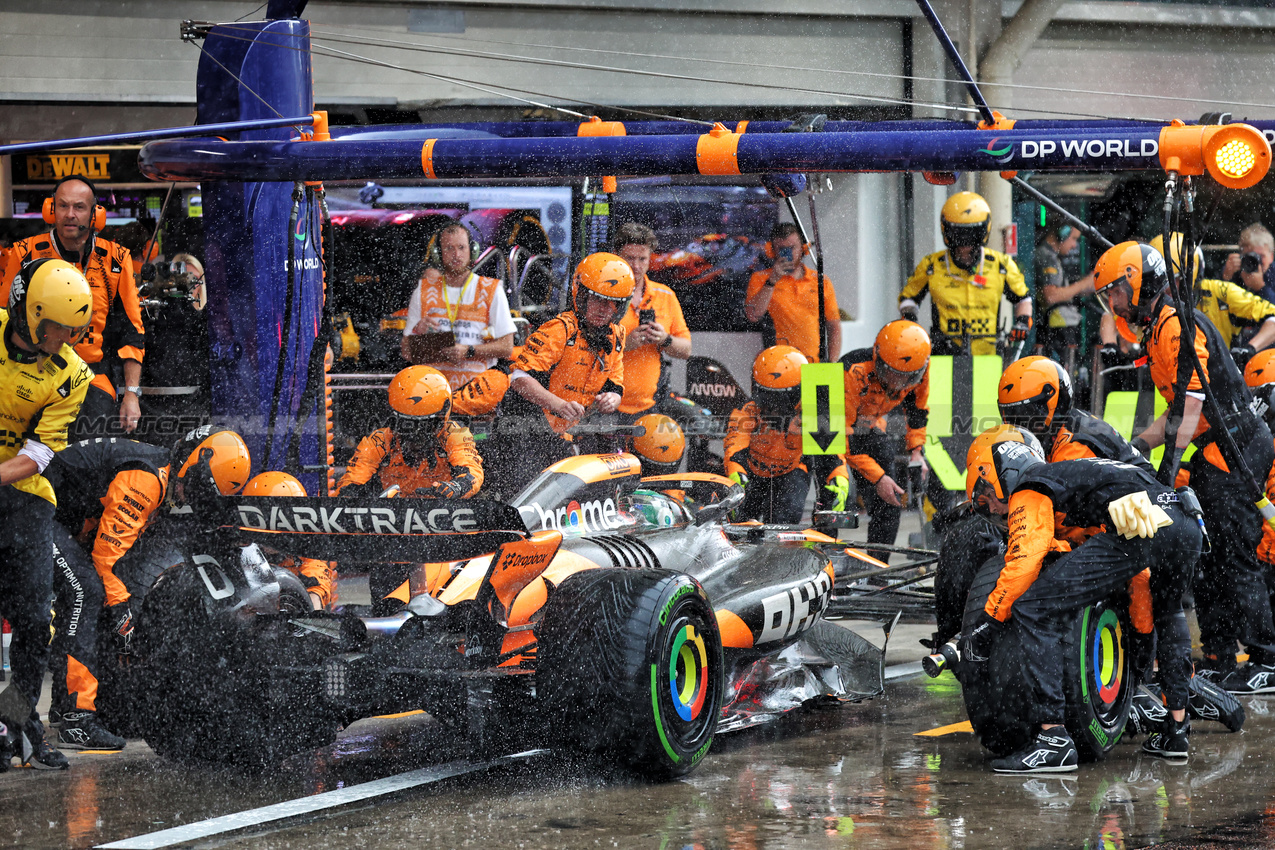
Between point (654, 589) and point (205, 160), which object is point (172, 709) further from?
point (205, 160)

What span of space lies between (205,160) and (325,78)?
7.91 meters

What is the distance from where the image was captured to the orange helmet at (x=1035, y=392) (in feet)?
22.2

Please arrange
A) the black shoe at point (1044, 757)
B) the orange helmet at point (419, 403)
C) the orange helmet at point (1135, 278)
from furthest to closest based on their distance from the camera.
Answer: the orange helmet at point (419, 403), the orange helmet at point (1135, 278), the black shoe at point (1044, 757)

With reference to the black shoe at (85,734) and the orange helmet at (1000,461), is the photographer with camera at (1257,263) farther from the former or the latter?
the black shoe at (85,734)

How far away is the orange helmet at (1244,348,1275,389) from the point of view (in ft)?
26.7

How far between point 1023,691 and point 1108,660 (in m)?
0.61

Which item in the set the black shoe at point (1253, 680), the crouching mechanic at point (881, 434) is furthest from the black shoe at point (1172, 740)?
the crouching mechanic at point (881, 434)

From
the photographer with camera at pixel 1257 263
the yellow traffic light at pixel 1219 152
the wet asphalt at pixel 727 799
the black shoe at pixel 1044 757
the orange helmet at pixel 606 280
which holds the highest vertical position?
the photographer with camera at pixel 1257 263

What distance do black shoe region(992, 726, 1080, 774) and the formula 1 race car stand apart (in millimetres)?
1078

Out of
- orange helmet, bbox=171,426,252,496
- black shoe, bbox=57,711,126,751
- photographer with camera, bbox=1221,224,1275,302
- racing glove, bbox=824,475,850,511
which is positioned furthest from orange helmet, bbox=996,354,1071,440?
photographer with camera, bbox=1221,224,1275,302

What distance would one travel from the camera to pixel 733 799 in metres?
5.73

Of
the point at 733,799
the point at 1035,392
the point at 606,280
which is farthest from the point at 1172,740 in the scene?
the point at 606,280

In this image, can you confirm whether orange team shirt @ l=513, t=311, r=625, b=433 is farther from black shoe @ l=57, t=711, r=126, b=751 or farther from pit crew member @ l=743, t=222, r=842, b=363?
black shoe @ l=57, t=711, r=126, b=751

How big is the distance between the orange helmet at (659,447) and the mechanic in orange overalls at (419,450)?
1153 mm
